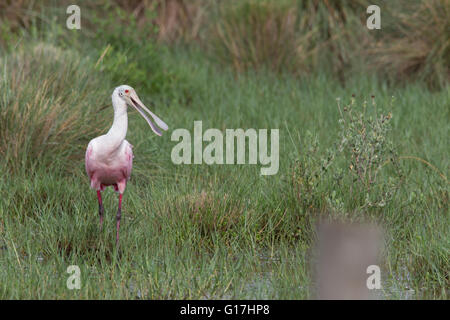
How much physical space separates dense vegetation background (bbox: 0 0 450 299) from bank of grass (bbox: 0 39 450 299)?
0.02 meters

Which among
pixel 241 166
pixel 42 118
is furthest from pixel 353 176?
pixel 42 118

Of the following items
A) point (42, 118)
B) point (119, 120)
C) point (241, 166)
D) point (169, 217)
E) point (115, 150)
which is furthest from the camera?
point (241, 166)

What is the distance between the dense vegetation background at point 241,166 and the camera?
4574 millimetres

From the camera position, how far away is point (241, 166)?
6523mm

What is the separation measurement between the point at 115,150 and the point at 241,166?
2.25m

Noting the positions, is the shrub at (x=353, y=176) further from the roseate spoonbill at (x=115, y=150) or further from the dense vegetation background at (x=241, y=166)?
the roseate spoonbill at (x=115, y=150)

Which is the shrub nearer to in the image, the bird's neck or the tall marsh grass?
the bird's neck

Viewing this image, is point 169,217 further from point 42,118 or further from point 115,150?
point 42,118

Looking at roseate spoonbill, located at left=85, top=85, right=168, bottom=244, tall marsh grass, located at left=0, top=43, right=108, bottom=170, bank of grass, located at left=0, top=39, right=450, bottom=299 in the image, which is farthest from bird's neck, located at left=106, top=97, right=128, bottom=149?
tall marsh grass, located at left=0, top=43, right=108, bottom=170

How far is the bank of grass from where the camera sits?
14.2ft

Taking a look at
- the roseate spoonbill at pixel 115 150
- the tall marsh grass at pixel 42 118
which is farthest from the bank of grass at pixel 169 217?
the roseate spoonbill at pixel 115 150
